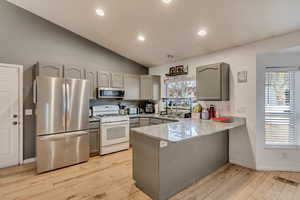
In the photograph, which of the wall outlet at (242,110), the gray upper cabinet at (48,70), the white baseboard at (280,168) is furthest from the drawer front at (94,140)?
the white baseboard at (280,168)

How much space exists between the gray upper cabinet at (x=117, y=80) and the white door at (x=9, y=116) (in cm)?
202

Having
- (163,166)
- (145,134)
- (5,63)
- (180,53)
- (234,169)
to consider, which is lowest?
(234,169)

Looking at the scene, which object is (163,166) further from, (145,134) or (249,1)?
(249,1)

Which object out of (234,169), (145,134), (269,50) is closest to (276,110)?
(269,50)

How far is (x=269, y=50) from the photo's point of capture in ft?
9.01

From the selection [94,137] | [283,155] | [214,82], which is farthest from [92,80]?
[283,155]

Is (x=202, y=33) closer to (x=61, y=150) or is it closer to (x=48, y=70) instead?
(x=48, y=70)

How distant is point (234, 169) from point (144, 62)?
3.68m

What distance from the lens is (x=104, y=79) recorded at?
4043 millimetres

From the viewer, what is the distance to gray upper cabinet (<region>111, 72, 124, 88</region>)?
13.8ft

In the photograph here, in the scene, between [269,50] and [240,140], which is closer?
[269,50]

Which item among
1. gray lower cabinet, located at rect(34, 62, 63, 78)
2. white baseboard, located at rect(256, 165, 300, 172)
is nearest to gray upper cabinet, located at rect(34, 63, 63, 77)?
gray lower cabinet, located at rect(34, 62, 63, 78)

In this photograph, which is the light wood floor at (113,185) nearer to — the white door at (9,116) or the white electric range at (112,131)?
the white door at (9,116)

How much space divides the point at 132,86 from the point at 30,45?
2.56m
